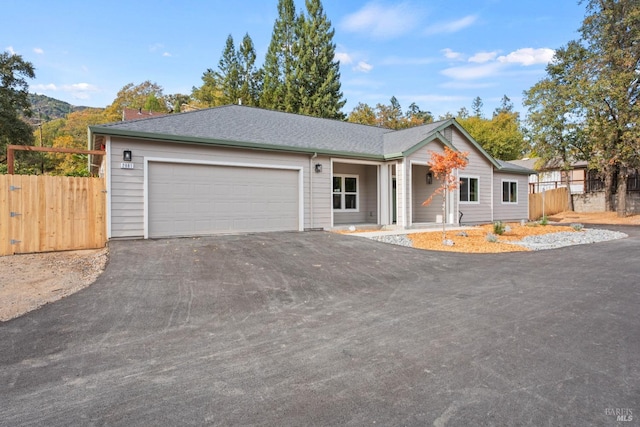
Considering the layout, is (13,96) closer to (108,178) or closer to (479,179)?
(108,178)

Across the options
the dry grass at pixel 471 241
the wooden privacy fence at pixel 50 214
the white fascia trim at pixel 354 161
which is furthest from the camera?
the white fascia trim at pixel 354 161

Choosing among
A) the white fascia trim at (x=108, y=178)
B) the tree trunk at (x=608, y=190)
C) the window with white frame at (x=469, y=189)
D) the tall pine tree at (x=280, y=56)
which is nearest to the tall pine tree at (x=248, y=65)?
the tall pine tree at (x=280, y=56)

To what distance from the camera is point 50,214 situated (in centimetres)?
850

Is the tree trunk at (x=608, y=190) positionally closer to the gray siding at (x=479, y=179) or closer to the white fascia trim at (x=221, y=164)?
the gray siding at (x=479, y=179)

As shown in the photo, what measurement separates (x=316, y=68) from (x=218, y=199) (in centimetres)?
2519

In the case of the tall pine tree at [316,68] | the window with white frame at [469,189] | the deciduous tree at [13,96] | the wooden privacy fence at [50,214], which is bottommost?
the wooden privacy fence at [50,214]

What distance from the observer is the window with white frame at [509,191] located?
18.2 metres

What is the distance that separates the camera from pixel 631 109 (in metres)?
19.2

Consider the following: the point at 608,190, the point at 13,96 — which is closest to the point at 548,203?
the point at 608,190

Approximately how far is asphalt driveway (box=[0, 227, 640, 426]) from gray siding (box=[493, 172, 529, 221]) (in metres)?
11.6

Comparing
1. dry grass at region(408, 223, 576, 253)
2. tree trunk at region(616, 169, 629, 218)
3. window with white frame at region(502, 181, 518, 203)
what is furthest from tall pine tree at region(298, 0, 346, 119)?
dry grass at region(408, 223, 576, 253)

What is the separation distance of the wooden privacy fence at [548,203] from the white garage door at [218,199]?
61.1ft

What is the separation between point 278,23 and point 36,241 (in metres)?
31.5

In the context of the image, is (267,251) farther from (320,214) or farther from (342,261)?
(320,214)
